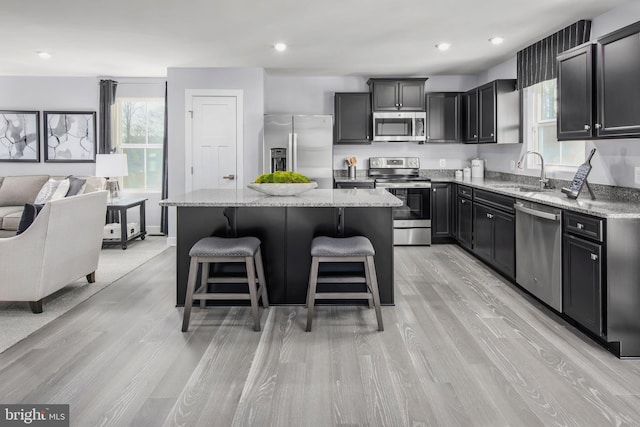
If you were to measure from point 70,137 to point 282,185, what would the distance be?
5116mm

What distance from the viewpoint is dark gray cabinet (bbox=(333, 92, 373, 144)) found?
6.90 m

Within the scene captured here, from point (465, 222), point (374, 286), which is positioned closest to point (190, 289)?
point (374, 286)

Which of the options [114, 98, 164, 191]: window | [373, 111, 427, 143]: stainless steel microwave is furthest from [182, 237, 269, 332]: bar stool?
[114, 98, 164, 191]: window

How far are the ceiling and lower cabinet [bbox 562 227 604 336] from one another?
1.97 m

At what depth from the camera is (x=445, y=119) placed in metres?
6.96

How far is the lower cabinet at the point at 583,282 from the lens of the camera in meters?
2.95

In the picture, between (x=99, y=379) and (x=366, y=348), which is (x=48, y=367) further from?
(x=366, y=348)

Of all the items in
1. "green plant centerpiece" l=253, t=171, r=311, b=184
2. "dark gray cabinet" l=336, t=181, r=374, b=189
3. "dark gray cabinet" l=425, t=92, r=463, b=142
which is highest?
"dark gray cabinet" l=425, t=92, r=463, b=142

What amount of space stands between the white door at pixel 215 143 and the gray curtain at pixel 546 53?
11.6 feet

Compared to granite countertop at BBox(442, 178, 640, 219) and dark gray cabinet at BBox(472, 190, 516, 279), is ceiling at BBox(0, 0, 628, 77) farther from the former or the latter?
dark gray cabinet at BBox(472, 190, 516, 279)

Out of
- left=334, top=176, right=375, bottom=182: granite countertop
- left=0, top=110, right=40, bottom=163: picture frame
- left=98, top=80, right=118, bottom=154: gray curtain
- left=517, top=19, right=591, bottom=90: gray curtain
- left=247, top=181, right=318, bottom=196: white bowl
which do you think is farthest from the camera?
left=0, top=110, right=40, bottom=163: picture frame

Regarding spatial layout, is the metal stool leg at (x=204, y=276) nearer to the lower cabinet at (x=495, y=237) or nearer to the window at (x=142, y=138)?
the lower cabinet at (x=495, y=237)

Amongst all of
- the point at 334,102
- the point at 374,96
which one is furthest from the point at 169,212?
the point at 374,96

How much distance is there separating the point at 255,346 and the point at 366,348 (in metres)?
0.69
